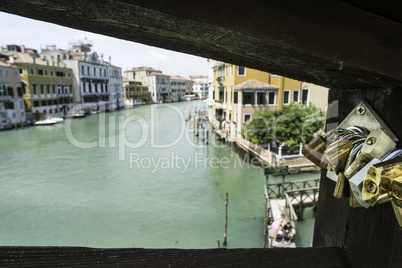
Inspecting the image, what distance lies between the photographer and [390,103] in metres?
0.43

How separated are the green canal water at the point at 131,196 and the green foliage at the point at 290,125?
1362mm

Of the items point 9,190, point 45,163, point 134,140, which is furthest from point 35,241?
point 134,140

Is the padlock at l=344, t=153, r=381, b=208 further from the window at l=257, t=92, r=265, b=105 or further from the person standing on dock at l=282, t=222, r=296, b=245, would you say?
the window at l=257, t=92, r=265, b=105

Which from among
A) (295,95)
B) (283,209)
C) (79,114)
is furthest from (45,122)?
(283,209)

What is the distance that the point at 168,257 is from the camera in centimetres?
49

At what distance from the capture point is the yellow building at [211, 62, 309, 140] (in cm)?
1333

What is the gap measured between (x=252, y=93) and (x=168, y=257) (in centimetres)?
1322

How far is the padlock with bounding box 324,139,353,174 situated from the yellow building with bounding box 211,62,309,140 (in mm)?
12629

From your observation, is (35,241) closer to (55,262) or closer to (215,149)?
(55,262)

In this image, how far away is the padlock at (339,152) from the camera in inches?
17.9

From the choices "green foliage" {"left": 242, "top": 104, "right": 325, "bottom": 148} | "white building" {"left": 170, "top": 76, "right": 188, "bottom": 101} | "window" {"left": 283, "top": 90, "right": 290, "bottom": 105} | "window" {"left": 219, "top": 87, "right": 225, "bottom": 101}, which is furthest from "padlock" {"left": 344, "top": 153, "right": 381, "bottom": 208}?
"white building" {"left": 170, "top": 76, "right": 188, "bottom": 101}

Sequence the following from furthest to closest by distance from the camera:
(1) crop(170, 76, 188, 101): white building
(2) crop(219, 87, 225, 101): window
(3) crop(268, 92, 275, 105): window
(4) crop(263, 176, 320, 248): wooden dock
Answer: (1) crop(170, 76, 188, 101): white building
(2) crop(219, 87, 225, 101): window
(3) crop(268, 92, 275, 105): window
(4) crop(263, 176, 320, 248): wooden dock

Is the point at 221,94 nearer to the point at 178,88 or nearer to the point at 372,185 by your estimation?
the point at 372,185

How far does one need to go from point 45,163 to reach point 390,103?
1428 cm
